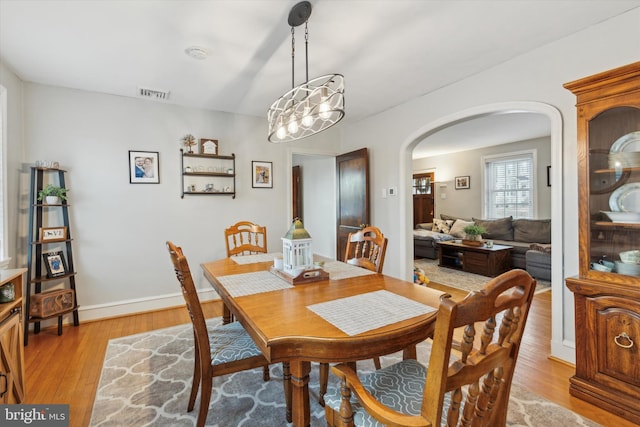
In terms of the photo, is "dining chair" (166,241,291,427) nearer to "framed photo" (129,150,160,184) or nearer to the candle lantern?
the candle lantern

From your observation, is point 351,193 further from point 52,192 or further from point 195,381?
point 52,192

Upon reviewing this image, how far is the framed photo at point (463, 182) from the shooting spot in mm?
7156

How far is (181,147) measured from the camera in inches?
142

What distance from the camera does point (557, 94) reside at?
7.53 ft

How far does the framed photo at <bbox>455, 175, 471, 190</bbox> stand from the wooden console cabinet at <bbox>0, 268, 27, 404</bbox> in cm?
760

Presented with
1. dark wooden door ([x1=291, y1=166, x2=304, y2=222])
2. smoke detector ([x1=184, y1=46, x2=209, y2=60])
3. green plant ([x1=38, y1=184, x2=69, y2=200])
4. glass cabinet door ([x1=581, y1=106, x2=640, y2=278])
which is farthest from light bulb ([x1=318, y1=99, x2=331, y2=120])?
dark wooden door ([x1=291, y1=166, x2=304, y2=222])

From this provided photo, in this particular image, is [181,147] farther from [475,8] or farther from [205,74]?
[475,8]

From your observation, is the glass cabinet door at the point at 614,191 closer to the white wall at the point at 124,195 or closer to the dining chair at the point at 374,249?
the dining chair at the point at 374,249

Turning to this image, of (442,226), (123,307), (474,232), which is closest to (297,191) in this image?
(442,226)

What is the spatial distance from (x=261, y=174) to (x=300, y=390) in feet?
10.8

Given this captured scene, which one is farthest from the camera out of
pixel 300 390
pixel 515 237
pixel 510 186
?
pixel 510 186

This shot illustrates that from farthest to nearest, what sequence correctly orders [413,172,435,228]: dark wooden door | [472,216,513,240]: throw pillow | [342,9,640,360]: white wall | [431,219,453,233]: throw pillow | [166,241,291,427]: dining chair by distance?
[413,172,435,228]: dark wooden door, [431,219,453,233]: throw pillow, [472,216,513,240]: throw pillow, [342,9,640,360]: white wall, [166,241,291,427]: dining chair

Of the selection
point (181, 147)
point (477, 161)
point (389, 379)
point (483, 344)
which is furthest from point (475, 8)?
point (477, 161)

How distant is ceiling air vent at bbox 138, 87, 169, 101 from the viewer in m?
3.12
